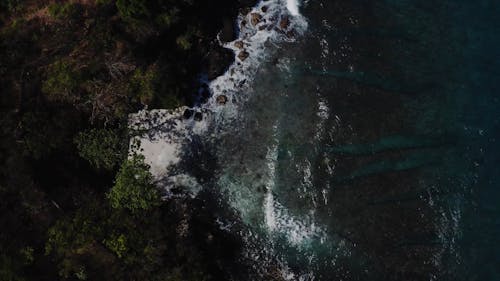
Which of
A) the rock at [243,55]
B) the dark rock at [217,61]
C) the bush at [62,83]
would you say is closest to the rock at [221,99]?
the dark rock at [217,61]

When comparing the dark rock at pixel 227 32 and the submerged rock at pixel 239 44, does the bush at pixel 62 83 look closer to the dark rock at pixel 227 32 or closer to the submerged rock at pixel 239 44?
the dark rock at pixel 227 32

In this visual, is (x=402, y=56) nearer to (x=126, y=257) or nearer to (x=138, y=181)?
(x=138, y=181)

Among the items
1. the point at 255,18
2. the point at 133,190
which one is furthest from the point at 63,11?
the point at 255,18

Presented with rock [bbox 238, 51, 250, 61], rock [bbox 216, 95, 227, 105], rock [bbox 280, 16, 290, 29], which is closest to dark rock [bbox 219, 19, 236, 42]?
rock [bbox 238, 51, 250, 61]

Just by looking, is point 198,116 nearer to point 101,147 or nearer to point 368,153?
point 101,147

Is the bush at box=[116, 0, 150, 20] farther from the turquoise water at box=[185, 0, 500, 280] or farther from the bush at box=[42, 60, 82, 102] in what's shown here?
the turquoise water at box=[185, 0, 500, 280]
